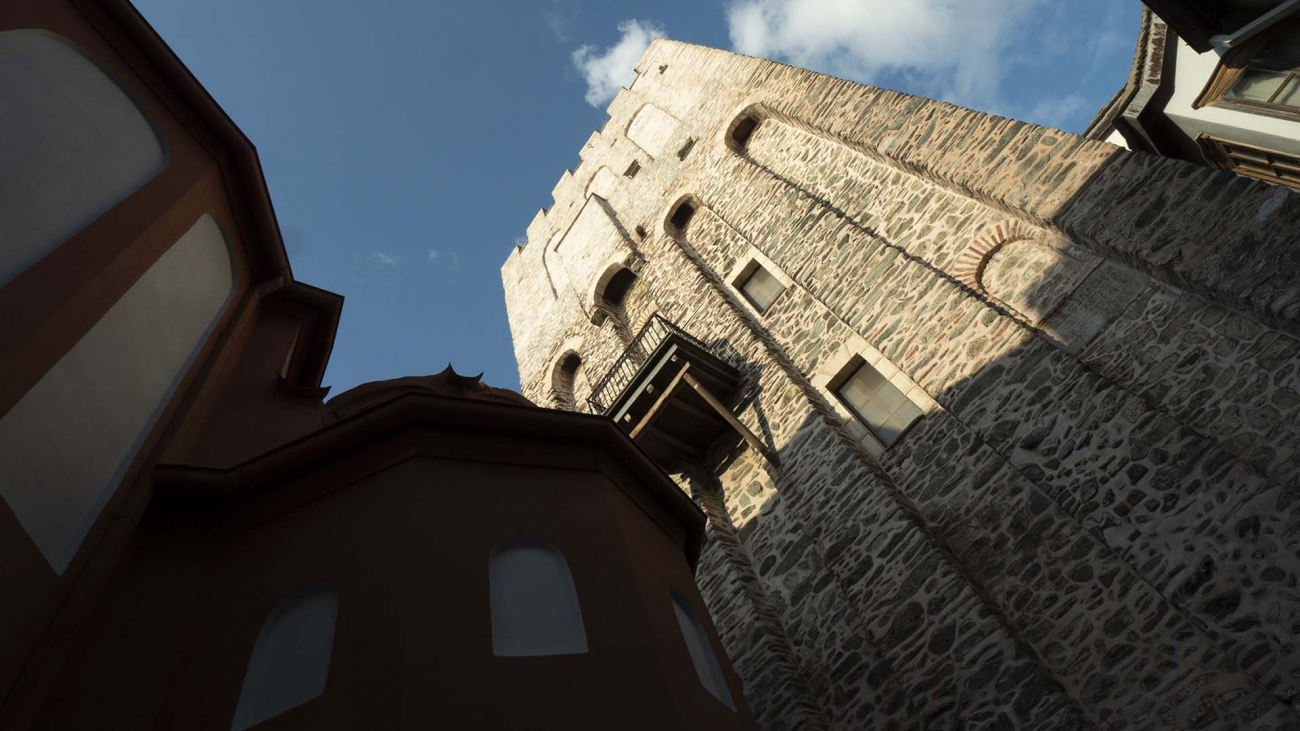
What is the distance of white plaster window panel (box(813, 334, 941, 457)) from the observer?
10070mm

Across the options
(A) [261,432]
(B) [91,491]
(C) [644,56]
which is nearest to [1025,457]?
(A) [261,432]

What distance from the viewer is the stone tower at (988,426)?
266 inches

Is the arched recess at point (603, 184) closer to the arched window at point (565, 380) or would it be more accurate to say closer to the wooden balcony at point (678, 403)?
the arched window at point (565, 380)

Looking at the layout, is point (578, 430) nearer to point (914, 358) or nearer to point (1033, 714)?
point (1033, 714)

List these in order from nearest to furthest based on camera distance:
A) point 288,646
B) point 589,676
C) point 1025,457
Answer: point 589,676, point 288,646, point 1025,457

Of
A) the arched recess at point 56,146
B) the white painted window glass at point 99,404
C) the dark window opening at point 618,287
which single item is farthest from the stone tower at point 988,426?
the arched recess at point 56,146

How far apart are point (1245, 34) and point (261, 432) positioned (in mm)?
10764

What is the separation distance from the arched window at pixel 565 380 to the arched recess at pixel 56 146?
1116 centimetres

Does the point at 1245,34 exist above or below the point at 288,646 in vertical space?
above

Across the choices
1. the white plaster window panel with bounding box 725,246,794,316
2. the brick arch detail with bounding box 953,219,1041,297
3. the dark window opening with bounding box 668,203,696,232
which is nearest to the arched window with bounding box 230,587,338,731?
the brick arch detail with bounding box 953,219,1041,297

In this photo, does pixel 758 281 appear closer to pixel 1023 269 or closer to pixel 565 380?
pixel 1023 269

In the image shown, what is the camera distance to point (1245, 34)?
809cm

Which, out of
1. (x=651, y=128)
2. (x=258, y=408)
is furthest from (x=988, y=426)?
(x=651, y=128)

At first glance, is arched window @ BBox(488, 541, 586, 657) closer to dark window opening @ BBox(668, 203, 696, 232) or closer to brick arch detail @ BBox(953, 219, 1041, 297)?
brick arch detail @ BBox(953, 219, 1041, 297)
